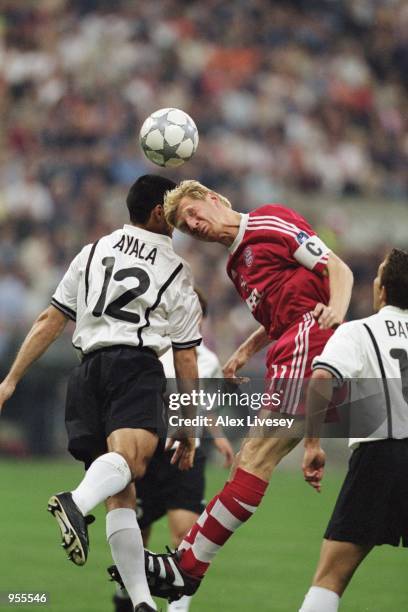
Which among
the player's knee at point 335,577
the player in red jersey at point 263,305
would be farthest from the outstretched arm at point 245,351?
the player's knee at point 335,577

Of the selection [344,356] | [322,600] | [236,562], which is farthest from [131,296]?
[236,562]

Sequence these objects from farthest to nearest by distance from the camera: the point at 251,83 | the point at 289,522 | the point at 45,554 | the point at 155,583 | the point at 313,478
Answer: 1. the point at 251,83
2. the point at 289,522
3. the point at 45,554
4. the point at 155,583
5. the point at 313,478

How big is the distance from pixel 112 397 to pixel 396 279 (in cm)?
152

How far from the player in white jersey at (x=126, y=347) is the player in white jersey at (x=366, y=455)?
39.0 inches

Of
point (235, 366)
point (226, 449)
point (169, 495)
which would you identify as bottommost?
point (169, 495)

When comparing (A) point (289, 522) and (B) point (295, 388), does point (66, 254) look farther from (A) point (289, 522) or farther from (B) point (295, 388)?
(B) point (295, 388)

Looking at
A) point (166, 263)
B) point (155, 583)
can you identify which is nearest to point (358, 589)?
point (155, 583)

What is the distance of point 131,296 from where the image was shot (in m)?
5.82

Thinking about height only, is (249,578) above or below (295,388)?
below

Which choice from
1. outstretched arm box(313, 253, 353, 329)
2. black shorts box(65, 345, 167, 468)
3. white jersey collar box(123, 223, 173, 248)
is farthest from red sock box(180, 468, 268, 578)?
white jersey collar box(123, 223, 173, 248)

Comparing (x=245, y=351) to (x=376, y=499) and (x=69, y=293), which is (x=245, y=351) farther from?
(x=376, y=499)

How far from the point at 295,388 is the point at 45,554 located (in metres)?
3.64

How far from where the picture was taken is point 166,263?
19.5ft

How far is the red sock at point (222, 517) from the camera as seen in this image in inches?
222
